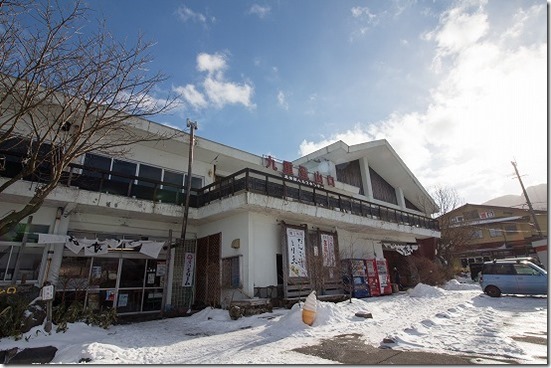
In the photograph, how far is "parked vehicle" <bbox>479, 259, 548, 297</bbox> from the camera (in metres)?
12.3

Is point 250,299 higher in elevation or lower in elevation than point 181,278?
lower

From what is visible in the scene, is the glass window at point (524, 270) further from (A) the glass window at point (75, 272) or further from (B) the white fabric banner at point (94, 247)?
(A) the glass window at point (75, 272)

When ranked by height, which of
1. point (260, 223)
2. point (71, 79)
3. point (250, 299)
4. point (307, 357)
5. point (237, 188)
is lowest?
point (307, 357)

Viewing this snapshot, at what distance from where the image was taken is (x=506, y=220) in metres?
34.5

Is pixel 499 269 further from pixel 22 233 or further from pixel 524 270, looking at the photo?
pixel 22 233

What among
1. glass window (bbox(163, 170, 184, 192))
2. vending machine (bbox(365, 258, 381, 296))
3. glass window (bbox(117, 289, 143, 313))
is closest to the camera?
glass window (bbox(117, 289, 143, 313))

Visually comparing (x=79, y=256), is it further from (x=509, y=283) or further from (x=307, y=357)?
(x=509, y=283)

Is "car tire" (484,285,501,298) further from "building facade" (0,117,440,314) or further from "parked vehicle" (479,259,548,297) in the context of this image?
"building facade" (0,117,440,314)

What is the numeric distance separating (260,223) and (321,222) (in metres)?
3.72

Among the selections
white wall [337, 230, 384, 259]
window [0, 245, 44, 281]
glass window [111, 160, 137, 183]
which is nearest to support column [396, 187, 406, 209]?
white wall [337, 230, 384, 259]

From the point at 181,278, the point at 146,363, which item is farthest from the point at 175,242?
the point at 146,363

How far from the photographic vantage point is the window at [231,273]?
10.9 m

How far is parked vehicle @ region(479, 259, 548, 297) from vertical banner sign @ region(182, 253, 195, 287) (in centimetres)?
1347

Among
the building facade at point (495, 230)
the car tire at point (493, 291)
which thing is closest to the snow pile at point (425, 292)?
the car tire at point (493, 291)
